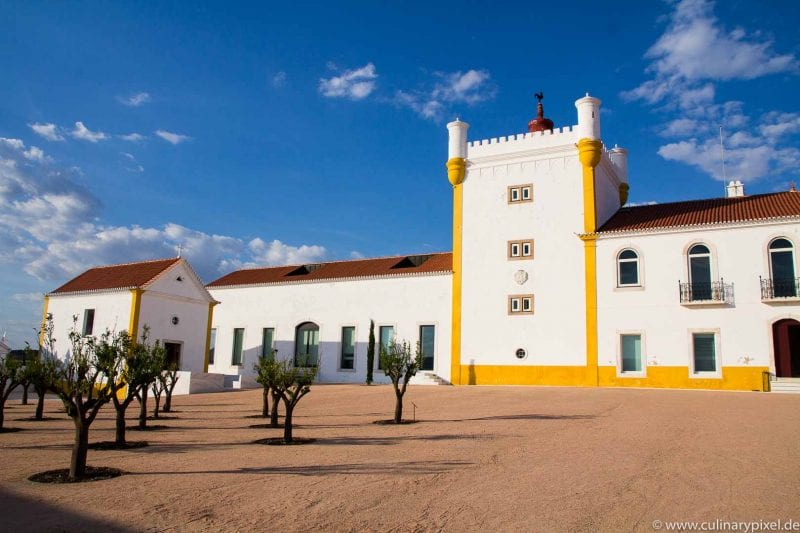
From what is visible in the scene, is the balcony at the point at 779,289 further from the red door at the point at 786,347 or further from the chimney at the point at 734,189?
the chimney at the point at 734,189

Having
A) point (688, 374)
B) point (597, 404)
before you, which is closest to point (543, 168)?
point (688, 374)

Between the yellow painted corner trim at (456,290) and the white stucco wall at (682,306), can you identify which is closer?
the white stucco wall at (682,306)

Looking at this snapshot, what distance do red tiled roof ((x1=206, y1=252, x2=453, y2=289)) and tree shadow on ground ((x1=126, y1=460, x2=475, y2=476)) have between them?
76.0ft

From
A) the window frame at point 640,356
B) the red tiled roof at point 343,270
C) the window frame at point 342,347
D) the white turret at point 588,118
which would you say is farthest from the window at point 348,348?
the white turret at point 588,118

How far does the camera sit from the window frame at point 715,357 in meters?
25.3

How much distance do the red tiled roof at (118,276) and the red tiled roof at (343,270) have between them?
897cm

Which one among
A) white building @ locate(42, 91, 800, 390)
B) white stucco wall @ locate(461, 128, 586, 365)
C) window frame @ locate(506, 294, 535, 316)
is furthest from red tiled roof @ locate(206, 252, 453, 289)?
window frame @ locate(506, 294, 535, 316)

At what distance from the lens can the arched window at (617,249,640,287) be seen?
27750 mm

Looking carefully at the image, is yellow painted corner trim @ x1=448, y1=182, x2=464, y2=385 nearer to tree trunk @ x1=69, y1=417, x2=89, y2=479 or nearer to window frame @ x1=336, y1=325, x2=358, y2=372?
window frame @ x1=336, y1=325, x2=358, y2=372

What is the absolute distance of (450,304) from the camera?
32.0 metres

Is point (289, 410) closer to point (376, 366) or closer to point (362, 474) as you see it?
point (362, 474)

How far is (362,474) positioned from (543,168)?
2484 centimetres

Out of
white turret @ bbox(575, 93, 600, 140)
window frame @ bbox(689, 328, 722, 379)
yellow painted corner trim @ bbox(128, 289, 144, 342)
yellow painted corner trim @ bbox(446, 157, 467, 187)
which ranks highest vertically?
white turret @ bbox(575, 93, 600, 140)

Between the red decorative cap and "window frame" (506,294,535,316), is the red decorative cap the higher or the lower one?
the higher one
